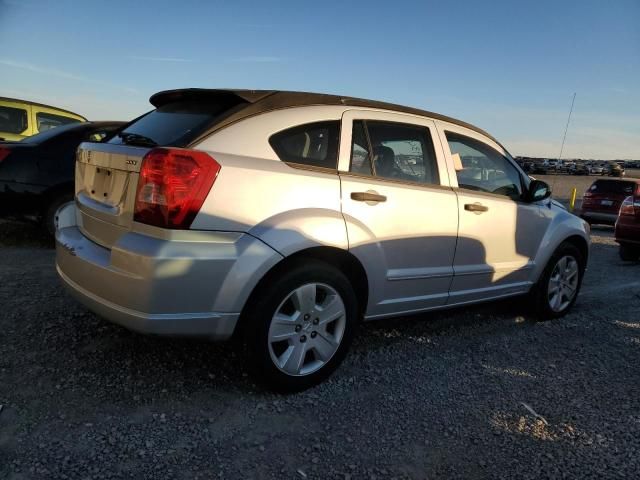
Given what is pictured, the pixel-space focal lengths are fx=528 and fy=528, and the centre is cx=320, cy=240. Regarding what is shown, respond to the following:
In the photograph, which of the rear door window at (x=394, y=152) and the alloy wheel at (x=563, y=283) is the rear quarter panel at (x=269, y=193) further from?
the alloy wheel at (x=563, y=283)

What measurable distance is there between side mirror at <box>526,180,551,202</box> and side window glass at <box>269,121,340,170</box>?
6.61ft

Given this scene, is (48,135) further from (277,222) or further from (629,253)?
(629,253)

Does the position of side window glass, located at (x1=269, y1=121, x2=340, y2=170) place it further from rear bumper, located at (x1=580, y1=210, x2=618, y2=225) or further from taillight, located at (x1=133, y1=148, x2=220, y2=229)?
rear bumper, located at (x1=580, y1=210, x2=618, y2=225)

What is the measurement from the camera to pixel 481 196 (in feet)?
12.7

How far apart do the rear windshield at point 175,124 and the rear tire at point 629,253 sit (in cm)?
782

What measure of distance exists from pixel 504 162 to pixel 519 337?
56.1 inches

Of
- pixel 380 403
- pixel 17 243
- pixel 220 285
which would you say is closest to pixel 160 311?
pixel 220 285

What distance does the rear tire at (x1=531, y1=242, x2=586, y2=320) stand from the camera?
→ 464cm

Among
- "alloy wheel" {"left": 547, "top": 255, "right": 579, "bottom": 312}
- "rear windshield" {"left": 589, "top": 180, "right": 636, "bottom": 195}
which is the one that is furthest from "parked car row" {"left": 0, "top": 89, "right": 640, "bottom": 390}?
"rear windshield" {"left": 589, "top": 180, "right": 636, "bottom": 195}

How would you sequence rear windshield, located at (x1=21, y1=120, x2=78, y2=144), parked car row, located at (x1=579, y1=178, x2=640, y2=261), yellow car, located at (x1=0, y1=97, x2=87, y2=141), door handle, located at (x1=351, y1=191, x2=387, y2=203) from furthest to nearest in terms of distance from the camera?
parked car row, located at (x1=579, y1=178, x2=640, y2=261) < yellow car, located at (x1=0, y1=97, x2=87, y2=141) < rear windshield, located at (x1=21, y1=120, x2=78, y2=144) < door handle, located at (x1=351, y1=191, x2=387, y2=203)

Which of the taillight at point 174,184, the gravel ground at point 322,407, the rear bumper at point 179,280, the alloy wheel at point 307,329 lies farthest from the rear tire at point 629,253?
the taillight at point 174,184

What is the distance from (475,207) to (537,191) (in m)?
0.88

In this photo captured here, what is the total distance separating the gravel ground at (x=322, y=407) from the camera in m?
2.38

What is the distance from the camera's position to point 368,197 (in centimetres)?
311
